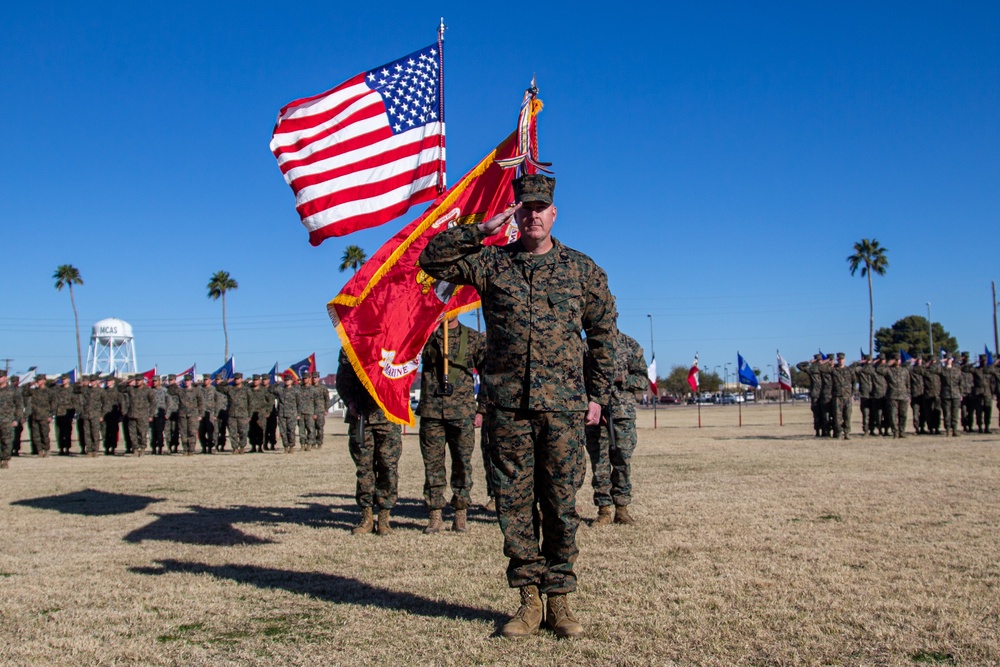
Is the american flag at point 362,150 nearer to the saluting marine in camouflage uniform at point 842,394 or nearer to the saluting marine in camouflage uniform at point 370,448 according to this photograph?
the saluting marine in camouflage uniform at point 370,448

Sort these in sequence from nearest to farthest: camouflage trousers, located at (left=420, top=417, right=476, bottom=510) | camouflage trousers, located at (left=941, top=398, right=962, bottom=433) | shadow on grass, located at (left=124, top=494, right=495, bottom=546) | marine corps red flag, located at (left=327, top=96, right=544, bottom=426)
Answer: marine corps red flag, located at (left=327, top=96, right=544, bottom=426)
shadow on grass, located at (left=124, top=494, right=495, bottom=546)
camouflage trousers, located at (left=420, top=417, right=476, bottom=510)
camouflage trousers, located at (left=941, top=398, right=962, bottom=433)

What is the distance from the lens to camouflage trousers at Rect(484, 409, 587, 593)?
15.7ft

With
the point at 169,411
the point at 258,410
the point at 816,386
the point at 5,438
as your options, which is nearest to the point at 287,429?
the point at 258,410

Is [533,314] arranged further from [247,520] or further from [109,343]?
[109,343]

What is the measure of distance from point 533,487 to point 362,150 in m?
4.91

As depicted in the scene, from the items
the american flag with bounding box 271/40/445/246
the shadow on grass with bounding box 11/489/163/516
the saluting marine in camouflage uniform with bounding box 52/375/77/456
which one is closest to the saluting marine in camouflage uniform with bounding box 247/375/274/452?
the saluting marine in camouflage uniform with bounding box 52/375/77/456

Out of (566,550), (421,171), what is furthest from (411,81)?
(566,550)

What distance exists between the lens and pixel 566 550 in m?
4.80

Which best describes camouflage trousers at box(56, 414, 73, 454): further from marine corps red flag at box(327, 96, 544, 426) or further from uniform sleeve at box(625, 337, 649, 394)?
uniform sleeve at box(625, 337, 649, 394)

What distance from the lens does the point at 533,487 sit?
4.90 metres

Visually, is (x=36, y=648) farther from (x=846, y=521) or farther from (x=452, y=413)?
(x=846, y=521)

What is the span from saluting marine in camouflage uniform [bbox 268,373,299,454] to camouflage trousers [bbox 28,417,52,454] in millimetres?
5900

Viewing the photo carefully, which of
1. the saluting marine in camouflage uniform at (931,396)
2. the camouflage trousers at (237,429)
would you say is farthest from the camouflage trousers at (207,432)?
the saluting marine in camouflage uniform at (931,396)

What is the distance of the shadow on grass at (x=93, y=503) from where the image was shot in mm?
10430
